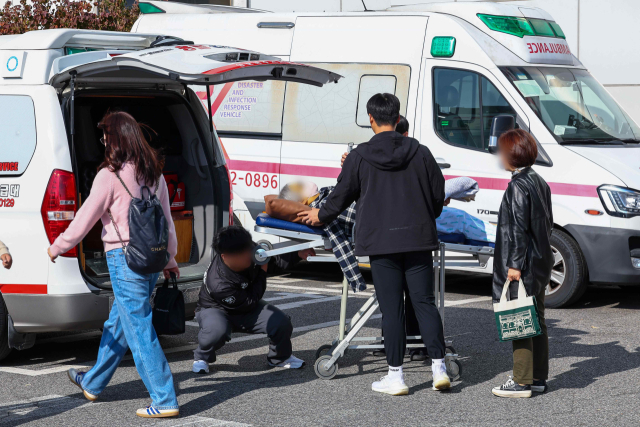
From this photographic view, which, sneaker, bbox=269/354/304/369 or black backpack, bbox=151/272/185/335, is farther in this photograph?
sneaker, bbox=269/354/304/369

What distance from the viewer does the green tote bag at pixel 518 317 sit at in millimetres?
5332

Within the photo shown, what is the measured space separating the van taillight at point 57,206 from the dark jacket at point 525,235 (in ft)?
8.85

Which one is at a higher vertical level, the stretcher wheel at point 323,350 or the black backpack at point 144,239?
the black backpack at point 144,239

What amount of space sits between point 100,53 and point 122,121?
48.9 inches

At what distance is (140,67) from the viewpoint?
5.46 m

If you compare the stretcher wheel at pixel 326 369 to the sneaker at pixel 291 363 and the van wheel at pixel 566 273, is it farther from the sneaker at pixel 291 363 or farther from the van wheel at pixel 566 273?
the van wheel at pixel 566 273

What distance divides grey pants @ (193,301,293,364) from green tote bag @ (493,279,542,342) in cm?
149

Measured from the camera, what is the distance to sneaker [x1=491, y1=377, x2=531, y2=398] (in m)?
5.42

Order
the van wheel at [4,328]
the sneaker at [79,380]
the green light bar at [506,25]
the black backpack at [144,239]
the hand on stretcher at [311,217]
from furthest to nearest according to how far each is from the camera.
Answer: the green light bar at [506,25], the van wheel at [4,328], the hand on stretcher at [311,217], the sneaker at [79,380], the black backpack at [144,239]

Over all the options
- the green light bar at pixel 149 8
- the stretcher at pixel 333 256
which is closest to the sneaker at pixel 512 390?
the stretcher at pixel 333 256

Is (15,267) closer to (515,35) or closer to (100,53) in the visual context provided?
(100,53)

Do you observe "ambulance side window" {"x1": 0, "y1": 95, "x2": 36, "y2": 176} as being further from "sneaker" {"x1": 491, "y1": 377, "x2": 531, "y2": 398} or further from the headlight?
the headlight

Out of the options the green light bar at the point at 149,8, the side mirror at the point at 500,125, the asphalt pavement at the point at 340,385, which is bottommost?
the asphalt pavement at the point at 340,385

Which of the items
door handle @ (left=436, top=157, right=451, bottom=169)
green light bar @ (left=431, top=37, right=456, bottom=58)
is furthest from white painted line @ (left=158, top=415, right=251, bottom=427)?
green light bar @ (left=431, top=37, right=456, bottom=58)
